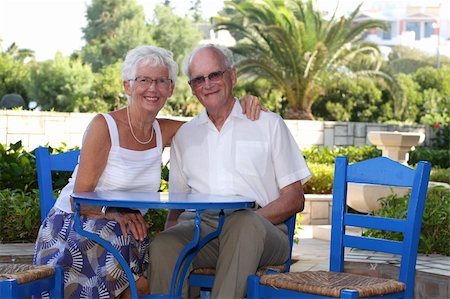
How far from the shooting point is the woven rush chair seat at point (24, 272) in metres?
2.89

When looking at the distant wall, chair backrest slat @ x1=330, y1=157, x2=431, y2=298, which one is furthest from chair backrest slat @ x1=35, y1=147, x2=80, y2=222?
the distant wall

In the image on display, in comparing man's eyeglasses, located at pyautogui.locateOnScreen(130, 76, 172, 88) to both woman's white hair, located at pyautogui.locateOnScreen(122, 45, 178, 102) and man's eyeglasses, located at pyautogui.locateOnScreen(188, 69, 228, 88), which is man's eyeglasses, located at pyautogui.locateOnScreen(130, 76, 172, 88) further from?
man's eyeglasses, located at pyautogui.locateOnScreen(188, 69, 228, 88)

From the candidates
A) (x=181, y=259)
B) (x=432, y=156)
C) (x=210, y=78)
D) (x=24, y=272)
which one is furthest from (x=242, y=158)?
(x=432, y=156)

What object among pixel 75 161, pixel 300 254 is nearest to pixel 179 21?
pixel 300 254

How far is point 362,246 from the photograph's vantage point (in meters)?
3.35

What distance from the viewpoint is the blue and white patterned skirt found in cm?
320

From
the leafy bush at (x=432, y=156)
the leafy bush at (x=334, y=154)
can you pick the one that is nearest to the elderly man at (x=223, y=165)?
the leafy bush at (x=334, y=154)

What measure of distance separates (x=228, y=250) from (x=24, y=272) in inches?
29.0

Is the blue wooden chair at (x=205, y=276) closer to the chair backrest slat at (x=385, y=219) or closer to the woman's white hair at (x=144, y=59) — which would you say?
the chair backrest slat at (x=385, y=219)

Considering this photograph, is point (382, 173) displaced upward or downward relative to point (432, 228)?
upward

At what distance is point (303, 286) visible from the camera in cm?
296

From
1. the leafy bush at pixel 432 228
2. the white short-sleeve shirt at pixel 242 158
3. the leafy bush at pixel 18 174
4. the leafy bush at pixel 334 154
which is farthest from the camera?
the leafy bush at pixel 334 154

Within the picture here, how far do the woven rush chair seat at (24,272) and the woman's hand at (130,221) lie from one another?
12.1 inches

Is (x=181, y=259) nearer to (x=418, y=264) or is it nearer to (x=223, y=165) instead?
(x=223, y=165)
